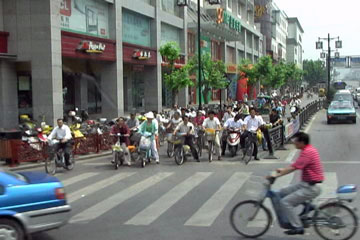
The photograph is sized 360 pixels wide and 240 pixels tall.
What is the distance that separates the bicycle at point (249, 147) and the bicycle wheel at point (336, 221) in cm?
856

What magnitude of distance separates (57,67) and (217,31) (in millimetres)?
27412

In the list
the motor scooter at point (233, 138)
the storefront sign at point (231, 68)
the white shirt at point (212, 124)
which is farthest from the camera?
the storefront sign at point (231, 68)

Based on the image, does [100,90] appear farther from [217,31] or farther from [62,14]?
[217,31]

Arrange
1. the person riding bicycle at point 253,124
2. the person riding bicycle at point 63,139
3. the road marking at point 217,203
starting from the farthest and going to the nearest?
the person riding bicycle at point 253,124
the person riding bicycle at point 63,139
the road marking at point 217,203

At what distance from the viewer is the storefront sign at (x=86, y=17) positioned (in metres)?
Answer: 25.3

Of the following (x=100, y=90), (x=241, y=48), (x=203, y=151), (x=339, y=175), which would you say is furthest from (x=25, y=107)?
(x=241, y=48)

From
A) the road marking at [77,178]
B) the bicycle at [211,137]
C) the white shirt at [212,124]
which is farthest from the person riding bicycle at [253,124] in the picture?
the road marking at [77,178]

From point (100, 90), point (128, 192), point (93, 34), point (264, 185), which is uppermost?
point (93, 34)

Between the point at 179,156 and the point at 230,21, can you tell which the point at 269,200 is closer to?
the point at 179,156

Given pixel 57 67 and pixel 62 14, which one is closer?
pixel 57 67

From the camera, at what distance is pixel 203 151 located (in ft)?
64.0

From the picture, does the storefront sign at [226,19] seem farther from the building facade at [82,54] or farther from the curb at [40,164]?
the curb at [40,164]

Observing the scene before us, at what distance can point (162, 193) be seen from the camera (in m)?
11.1

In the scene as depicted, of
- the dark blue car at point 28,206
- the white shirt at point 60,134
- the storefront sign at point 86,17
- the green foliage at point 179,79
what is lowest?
the dark blue car at point 28,206
